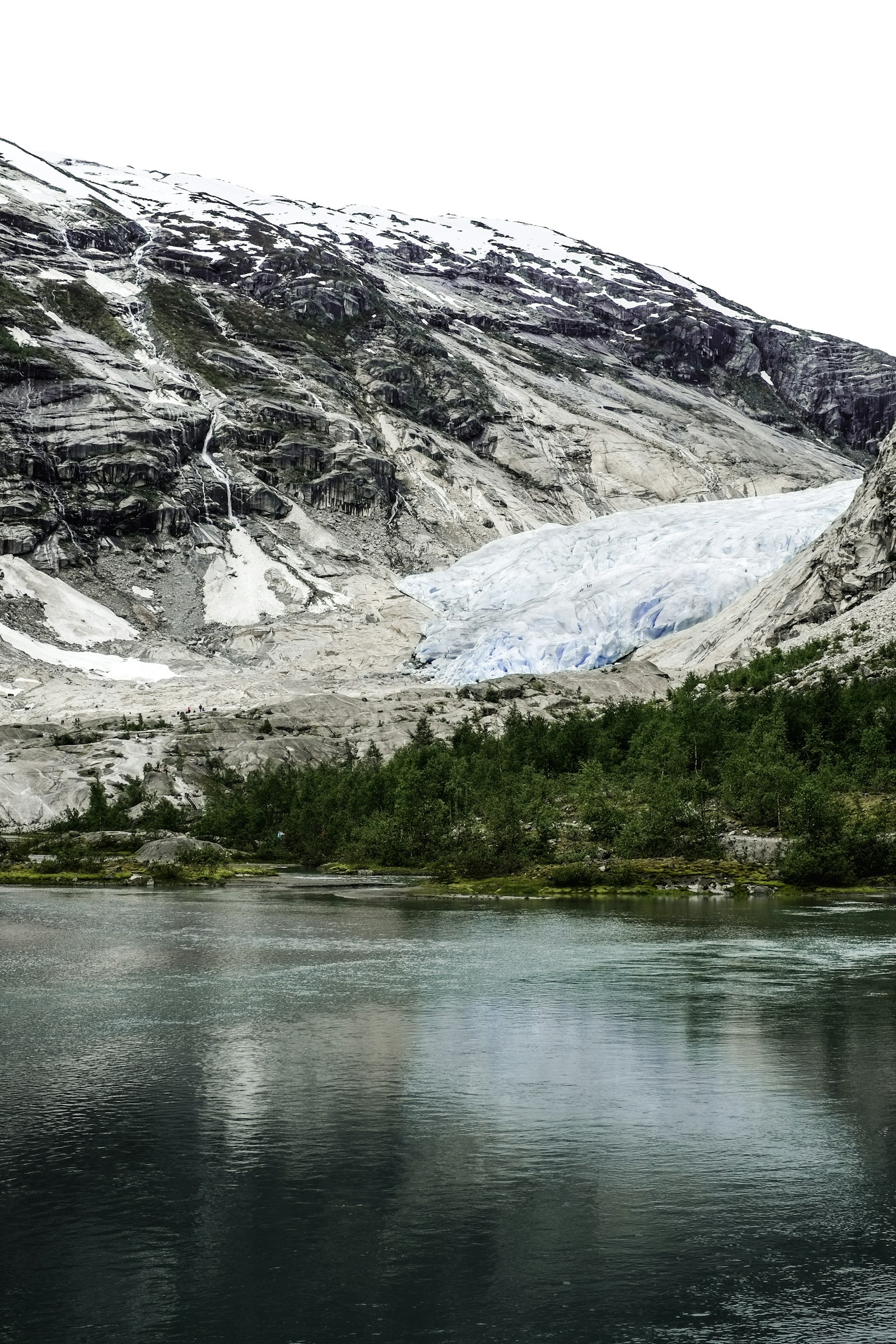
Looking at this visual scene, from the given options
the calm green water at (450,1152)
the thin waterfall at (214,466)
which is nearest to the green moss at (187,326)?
the thin waterfall at (214,466)

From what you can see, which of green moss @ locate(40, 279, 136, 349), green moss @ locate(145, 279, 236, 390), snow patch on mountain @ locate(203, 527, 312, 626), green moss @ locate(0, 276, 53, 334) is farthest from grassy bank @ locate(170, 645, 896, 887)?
green moss @ locate(40, 279, 136, 349)

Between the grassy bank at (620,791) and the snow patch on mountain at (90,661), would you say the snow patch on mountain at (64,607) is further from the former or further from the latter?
the grassy bank at (620,791)

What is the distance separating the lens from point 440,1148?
1673 centimetres

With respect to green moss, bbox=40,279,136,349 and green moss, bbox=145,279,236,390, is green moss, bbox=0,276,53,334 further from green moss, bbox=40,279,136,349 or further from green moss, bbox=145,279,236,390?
green moss, bbox=145,279,236,390

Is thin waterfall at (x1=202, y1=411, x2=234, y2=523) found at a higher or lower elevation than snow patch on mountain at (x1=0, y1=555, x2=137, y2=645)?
higher

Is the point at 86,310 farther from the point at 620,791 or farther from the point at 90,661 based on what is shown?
the point at 620,791

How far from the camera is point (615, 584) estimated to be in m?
118

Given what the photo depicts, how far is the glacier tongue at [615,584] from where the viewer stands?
113m

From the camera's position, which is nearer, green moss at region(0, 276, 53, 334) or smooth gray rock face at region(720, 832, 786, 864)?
smooth gray rock face at region(720, 832, 786, 864)

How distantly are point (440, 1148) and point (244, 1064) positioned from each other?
18.9 ft

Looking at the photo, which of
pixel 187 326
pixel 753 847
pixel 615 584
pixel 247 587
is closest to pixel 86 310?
pixel 187 326

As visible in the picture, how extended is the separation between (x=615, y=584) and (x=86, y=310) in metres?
102

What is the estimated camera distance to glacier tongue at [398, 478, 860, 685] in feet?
372

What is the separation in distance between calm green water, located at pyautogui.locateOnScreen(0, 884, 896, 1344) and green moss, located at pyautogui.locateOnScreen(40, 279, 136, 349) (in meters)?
159
